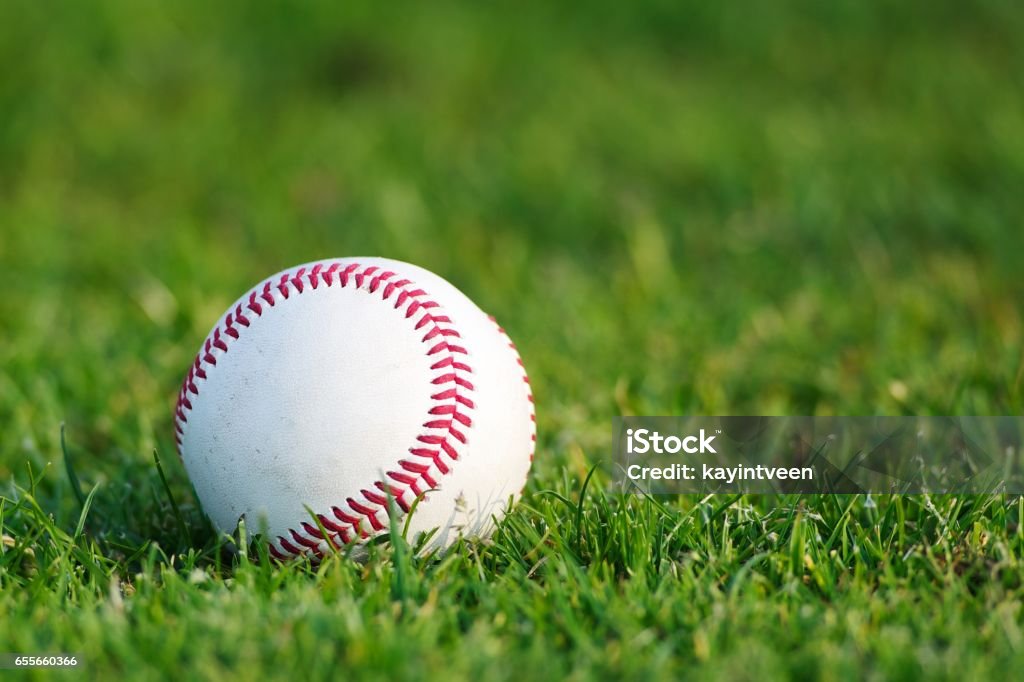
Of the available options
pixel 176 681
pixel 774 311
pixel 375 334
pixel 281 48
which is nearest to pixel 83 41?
pixel 281 48

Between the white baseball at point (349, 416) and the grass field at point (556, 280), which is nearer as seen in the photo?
the grass field at point (556, 280)

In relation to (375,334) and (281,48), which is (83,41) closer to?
(281,48)

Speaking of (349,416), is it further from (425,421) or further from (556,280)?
(556,280)

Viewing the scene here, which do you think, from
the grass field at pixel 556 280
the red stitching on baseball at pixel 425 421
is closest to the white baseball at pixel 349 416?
the red stitching on baseball at pixel 425 421

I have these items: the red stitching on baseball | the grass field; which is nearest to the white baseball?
the red stitching on baseball

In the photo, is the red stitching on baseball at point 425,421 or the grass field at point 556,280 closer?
the grass field at point 556,280

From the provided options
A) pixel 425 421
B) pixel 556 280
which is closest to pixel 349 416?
pixel 425 421

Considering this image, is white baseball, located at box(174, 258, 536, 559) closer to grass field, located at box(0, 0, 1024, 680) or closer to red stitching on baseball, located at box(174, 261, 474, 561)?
red stitching on baseball, located at box(174, 261, 474, 561)

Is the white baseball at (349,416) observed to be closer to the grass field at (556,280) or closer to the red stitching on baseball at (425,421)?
the red stitching on baseball at (425,421)
